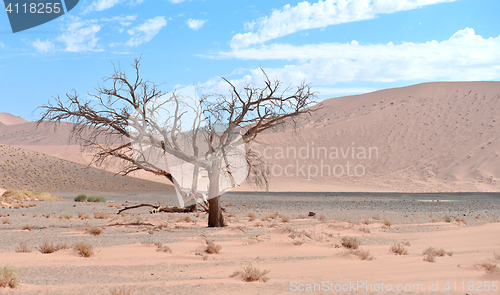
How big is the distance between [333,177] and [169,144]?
54.8 m

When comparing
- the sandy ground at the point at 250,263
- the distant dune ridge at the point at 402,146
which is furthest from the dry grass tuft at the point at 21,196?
the distant dune ridge at the point at 402,146

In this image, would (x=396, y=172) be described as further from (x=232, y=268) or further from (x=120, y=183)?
(x=232, y=268)

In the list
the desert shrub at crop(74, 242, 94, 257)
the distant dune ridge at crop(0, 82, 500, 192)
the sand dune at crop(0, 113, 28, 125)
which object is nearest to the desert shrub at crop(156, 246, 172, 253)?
the desert shrub at crop(74, 242, 94, 257)

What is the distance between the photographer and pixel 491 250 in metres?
9.84

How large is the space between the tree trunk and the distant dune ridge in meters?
37.9

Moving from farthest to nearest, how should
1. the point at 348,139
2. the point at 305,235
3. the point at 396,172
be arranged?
the point at 348,139
the point at 396,172
the point at 305,235

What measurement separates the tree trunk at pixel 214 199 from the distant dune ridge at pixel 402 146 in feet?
124

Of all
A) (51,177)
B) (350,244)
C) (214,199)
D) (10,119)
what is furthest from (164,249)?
(10,119)

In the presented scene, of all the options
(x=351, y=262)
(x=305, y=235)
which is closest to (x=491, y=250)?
(x=351, y=262)

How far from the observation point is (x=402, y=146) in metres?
68.6

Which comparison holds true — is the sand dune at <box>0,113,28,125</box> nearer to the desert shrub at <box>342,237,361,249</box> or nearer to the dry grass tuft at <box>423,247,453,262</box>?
the desert shrub at <box>342,237,361,249</box>

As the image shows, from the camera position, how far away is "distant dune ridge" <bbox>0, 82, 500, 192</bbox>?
192 feet

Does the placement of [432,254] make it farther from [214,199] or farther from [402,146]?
[402,146]

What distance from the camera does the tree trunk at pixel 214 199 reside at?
14.2m
